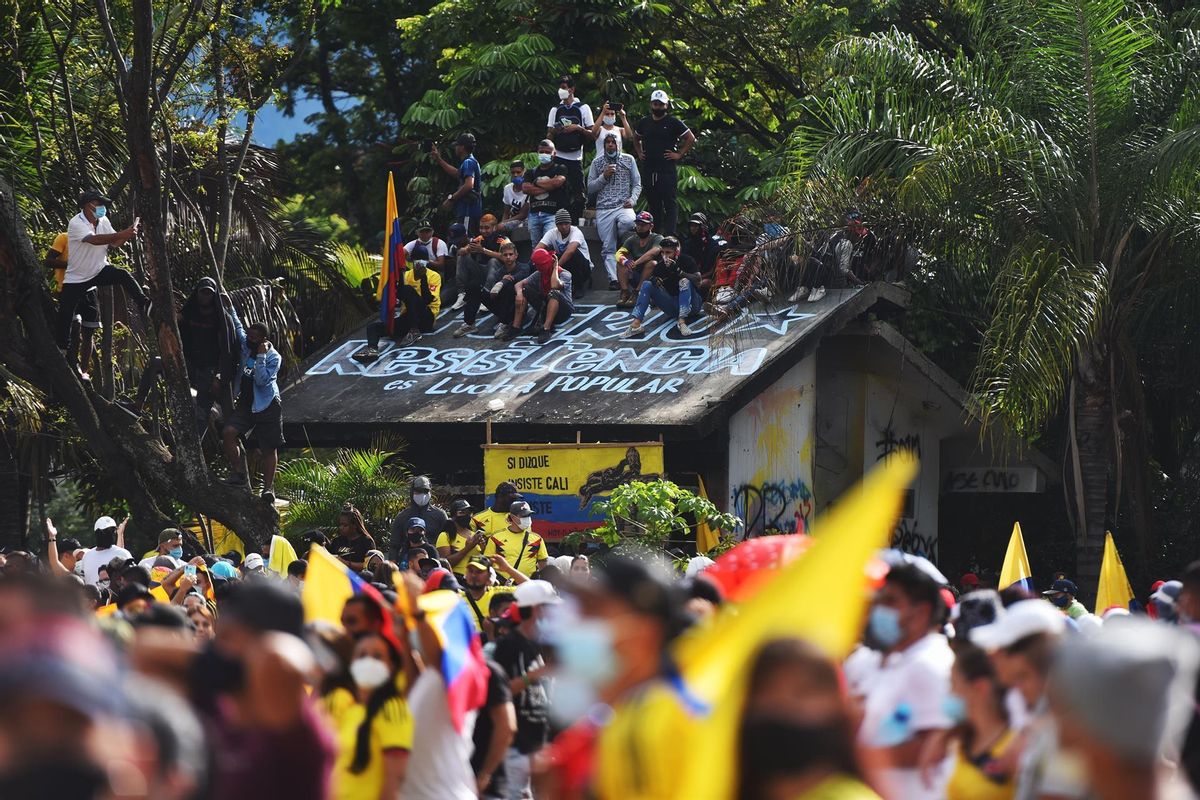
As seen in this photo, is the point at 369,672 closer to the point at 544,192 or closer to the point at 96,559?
the point at 96,559

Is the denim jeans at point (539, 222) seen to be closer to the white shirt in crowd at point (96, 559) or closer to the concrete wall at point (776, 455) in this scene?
the concrete wall at point (776, 455)

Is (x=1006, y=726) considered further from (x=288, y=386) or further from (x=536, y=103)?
(x=536, y=103)

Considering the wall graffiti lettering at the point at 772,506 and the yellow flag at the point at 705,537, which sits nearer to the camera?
the yellow flag at the point at 705,537

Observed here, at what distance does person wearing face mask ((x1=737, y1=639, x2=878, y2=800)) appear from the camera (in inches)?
145

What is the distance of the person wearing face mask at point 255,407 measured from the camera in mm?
17047

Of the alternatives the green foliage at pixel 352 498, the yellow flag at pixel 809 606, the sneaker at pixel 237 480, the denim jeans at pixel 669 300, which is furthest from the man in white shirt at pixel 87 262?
the yellow flag at pixel 809 606

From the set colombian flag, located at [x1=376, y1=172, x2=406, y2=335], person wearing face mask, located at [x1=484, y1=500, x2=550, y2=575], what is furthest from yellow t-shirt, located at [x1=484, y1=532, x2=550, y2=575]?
colombian flag, located at [x1=376, y1=172, x2=406, y2=335]

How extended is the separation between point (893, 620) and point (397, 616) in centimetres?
188

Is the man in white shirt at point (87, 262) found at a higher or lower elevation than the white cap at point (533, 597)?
higher

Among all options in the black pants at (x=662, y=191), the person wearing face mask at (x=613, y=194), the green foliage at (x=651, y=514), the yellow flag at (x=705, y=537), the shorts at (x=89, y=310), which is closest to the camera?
the green foliage at (x=651, y=514)

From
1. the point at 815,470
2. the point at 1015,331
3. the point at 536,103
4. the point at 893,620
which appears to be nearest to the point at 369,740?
the point at 893,620

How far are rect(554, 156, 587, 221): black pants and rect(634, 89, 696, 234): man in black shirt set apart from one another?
0.80 meters

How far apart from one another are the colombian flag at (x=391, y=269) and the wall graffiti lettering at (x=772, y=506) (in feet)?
16.1

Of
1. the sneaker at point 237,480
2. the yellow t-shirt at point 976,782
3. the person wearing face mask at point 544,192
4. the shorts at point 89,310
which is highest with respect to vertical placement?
the person wearing face mask at point 544,192
